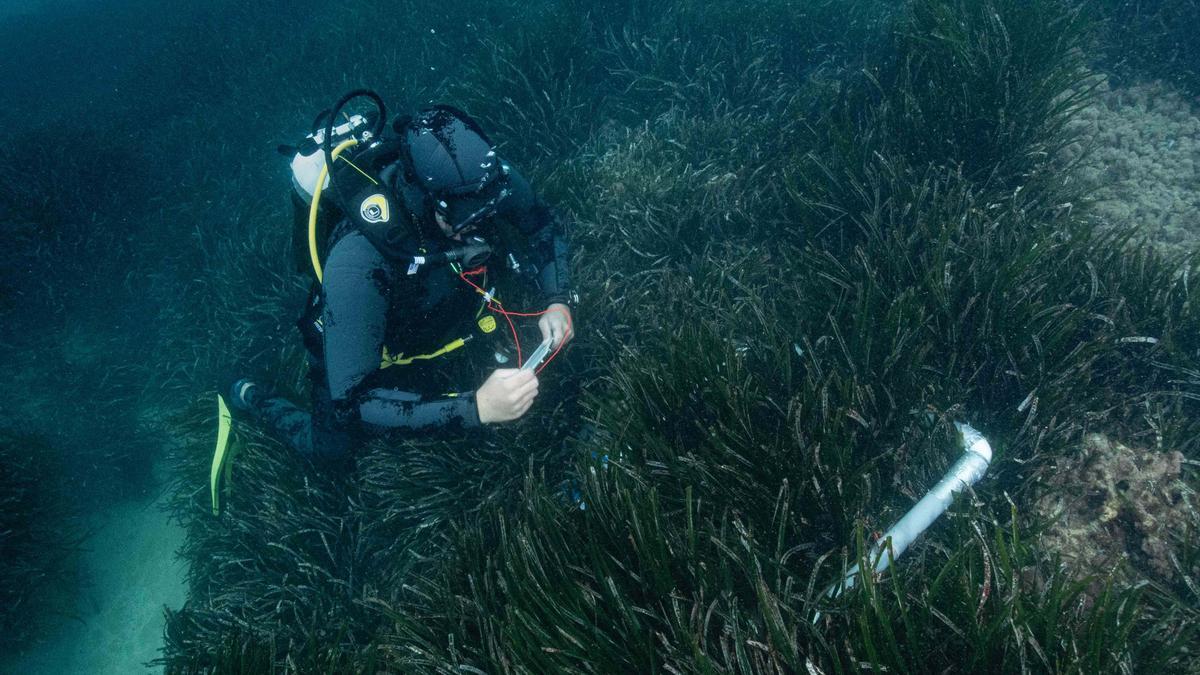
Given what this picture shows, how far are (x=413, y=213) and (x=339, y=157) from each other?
0.73 meters

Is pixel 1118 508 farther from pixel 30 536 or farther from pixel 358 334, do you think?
pixel 30 536

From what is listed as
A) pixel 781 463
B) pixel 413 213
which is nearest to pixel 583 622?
pixel 781 463

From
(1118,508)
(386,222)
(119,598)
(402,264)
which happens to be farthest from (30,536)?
(1118,508)

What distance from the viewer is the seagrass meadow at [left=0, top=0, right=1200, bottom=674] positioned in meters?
2.41

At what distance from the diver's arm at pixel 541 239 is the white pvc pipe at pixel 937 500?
268cm

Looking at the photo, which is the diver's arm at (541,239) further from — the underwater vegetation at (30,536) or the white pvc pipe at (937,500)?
the underwater vegetation at (30,536)

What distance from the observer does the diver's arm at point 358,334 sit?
3.20m

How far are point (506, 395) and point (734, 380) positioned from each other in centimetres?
123

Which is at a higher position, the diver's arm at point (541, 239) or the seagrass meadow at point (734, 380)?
the diver's arm at point (541, 239)

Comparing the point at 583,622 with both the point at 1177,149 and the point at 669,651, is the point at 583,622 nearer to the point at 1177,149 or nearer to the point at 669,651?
the point at 669,651

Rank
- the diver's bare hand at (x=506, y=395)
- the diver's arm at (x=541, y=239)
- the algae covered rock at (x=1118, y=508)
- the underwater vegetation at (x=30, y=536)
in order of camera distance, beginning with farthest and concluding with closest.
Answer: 1. the underwater vegetation at (x=30, y=536)
2. the diver's arm at (x=541, y=239)
3. the diver's bare hand at (x=506, y=395)
4. the algae covered rock at (x=1118, y=508)

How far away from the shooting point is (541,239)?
459cm

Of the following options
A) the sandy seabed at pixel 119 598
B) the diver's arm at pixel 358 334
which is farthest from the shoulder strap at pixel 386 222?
the sandy seabed at pixel 119 598

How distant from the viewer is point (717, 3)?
7.66m
